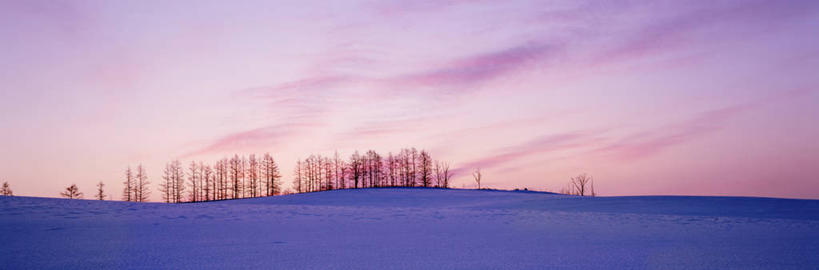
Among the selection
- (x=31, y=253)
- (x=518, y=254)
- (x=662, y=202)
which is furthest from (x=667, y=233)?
(x=662, y=202)

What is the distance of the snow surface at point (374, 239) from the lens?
578 centimetres

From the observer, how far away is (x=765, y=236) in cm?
899

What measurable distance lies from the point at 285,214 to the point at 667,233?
872 cm

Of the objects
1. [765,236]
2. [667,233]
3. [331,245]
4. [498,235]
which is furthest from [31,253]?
[765,236]

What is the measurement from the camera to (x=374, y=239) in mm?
8039

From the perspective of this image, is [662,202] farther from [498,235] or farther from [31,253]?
[31,253]

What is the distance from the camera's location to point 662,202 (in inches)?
796

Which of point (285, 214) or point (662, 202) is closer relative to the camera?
point (285, 214)

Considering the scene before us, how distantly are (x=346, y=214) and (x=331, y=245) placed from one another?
5.53m

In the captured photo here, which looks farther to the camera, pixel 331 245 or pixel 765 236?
pixel 765 236

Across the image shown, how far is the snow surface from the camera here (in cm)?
578

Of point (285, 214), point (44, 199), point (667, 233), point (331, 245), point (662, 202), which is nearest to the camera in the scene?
point (331, 245)

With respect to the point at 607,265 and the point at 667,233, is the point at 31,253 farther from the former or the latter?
the point at 667,233

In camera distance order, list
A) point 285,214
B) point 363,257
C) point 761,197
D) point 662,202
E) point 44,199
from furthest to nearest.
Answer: point 761,197 → point 662,202 → point 44,199 → point 285,214 → point 363,257
